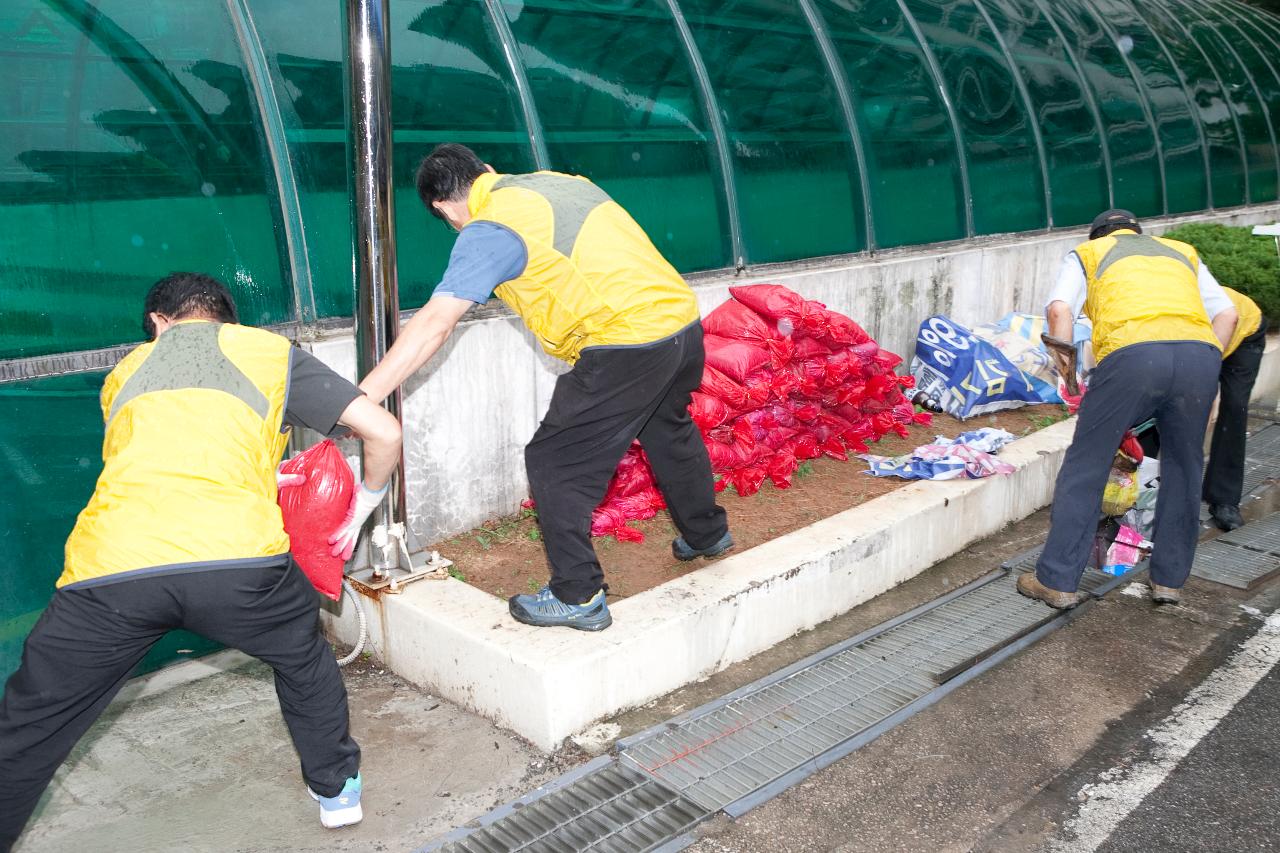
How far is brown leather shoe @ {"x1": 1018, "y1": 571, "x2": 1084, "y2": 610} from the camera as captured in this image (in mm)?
4852

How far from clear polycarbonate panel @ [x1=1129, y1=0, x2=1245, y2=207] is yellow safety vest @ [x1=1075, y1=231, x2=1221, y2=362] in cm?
838

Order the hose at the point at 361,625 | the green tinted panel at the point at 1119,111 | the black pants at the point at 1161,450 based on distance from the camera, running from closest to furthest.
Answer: the hose at the point at 361,625
the black pants at the point at 1161,450
the green tinted panel at the point at 1119,111

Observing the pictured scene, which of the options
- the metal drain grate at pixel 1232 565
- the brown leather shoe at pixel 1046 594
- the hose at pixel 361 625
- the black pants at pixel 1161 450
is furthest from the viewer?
the metal drain grate at pixel 1232 565

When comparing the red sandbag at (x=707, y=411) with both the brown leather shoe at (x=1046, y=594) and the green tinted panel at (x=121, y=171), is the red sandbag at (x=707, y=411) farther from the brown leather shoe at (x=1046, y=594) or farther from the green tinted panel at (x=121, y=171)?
the green tinted panel at (x=121, y=171)

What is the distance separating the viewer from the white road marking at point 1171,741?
3291 millimetres

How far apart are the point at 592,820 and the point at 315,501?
1.32 meters

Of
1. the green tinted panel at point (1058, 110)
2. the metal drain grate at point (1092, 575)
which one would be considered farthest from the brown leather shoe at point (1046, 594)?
the green tinted panel at point (1058, 110)

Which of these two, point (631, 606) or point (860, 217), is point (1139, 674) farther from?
point (860, 217)

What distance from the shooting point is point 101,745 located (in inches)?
145

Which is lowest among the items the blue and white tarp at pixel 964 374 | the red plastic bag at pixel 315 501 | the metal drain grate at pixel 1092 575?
the metal drain grate at pixel 1092 575

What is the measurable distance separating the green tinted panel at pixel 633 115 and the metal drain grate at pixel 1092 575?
7.92 ft

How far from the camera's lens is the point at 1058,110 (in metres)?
9.64

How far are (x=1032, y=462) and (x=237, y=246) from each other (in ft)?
14.3

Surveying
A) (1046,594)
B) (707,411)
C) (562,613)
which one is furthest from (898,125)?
(562,613)
